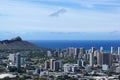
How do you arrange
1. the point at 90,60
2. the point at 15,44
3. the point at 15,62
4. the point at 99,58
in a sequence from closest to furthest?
the point at 15,62 < the point at 90,60 < the point at 99,58 < the point at 15,44

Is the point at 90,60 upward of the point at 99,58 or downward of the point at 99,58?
downward

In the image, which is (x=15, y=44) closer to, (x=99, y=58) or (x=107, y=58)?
(x=99, y=58)

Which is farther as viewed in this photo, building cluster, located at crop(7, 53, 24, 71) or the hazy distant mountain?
the hazy distant mountain

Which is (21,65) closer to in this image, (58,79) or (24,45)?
(58,79)

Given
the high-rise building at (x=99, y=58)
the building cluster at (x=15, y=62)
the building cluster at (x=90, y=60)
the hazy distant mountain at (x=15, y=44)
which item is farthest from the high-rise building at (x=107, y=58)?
the hazy distant mountain at (x=15, y=44)

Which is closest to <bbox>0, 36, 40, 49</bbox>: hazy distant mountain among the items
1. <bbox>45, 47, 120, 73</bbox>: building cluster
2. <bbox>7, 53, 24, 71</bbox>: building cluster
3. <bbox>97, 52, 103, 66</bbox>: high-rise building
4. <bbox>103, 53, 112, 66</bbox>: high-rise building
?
<bbox>45, 47, 120, 73</bbox>: building cluster

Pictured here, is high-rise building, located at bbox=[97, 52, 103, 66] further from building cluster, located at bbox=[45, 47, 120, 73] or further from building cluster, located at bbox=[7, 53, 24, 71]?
building cluster, located at bbox=[7, 53, 24, 71]

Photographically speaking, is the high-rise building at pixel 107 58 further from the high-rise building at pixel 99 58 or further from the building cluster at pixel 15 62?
the building cluster at pixel 15 62

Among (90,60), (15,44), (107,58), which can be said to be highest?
(15,44)

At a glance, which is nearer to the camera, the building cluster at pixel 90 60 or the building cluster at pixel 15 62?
the building cluster at pixel 15 62

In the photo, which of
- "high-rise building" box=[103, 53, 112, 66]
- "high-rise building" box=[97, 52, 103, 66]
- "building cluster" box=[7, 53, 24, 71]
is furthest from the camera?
"high-rise building" box=[97, 52, 103, 66]

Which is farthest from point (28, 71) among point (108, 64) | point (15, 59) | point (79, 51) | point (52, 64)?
point (79, 51)

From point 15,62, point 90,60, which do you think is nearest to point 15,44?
point 90,60
